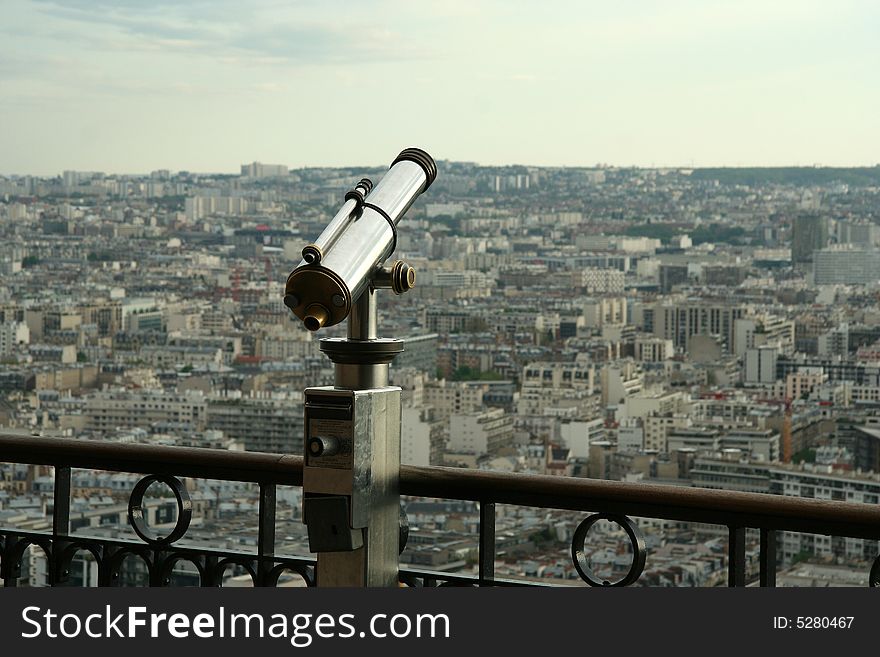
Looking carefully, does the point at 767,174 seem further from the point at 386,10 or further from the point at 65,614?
the point at 65,614

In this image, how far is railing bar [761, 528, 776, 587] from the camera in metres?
1.62

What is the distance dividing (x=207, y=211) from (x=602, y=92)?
481 inches

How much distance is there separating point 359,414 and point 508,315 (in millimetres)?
22776

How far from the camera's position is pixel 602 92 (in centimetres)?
3141

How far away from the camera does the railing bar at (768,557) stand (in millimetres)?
1621

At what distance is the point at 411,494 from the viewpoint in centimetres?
175

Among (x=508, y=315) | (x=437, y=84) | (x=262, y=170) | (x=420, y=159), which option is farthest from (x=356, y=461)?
(x=437, y=84)

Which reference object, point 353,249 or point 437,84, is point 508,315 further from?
point 353,249

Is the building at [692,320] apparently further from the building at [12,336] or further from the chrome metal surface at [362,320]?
the chrome metal surface at [362,320]

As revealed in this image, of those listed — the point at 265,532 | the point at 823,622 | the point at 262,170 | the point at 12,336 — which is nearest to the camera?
the point at 823,622

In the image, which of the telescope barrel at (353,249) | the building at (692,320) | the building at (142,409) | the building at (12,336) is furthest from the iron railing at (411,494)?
the building at (692,320)

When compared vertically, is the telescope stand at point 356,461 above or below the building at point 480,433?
above

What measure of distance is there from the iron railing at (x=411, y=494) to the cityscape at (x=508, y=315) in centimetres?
1523

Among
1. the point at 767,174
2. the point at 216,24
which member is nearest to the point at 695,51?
the point at 767,174
